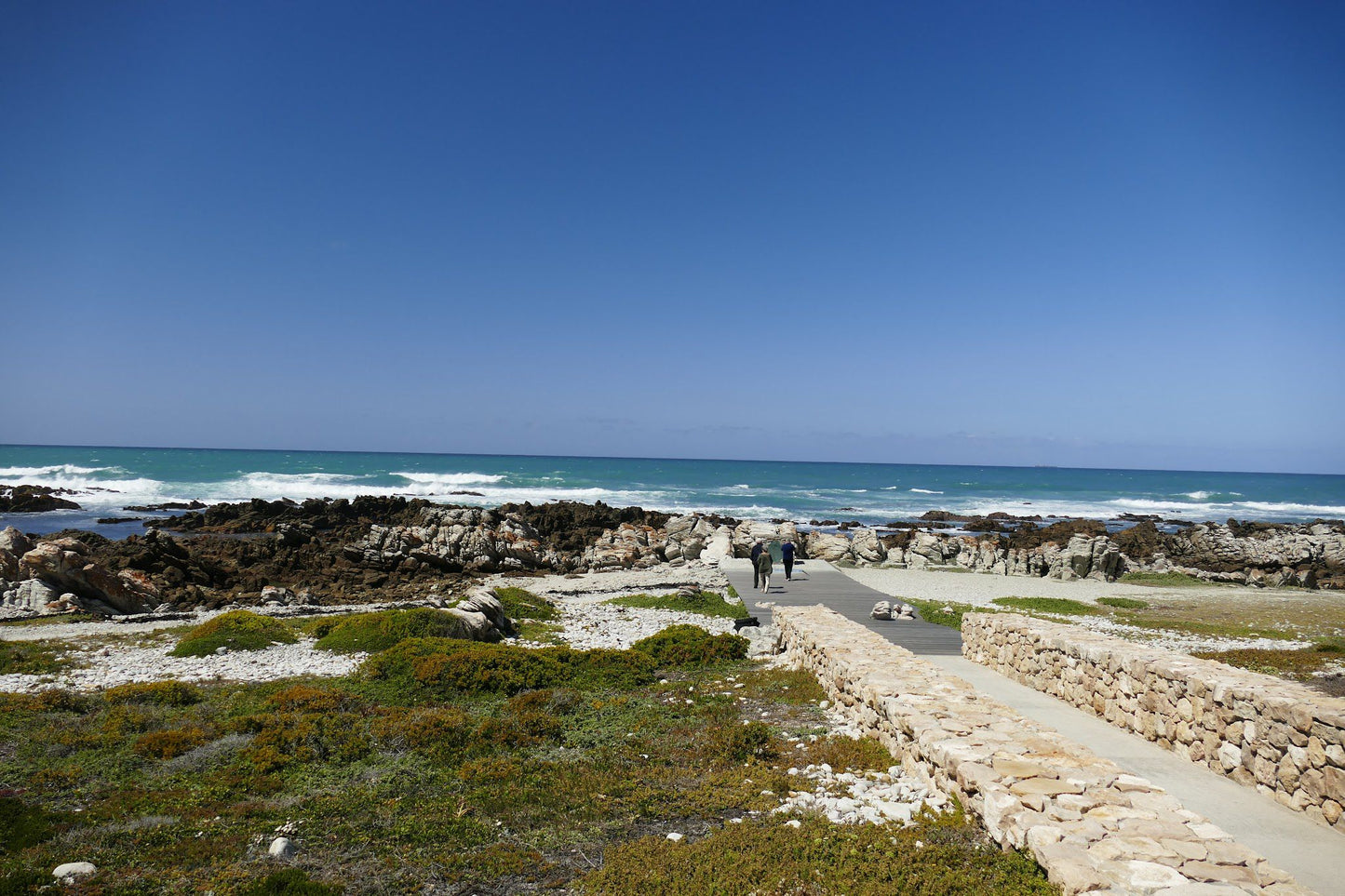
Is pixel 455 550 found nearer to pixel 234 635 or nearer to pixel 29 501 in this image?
pixel 234 635

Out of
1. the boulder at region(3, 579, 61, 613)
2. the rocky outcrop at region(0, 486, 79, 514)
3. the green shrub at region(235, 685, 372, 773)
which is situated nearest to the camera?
the green shrub at region(235, 685, 372, 773)

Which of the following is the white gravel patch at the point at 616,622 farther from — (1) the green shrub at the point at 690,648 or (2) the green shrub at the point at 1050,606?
(2) the green shrub at the point at 1050,606

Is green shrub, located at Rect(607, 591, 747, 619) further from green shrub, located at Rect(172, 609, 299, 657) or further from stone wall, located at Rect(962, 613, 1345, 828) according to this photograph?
green shrub, located at Rect(172, 609, 299, 657)

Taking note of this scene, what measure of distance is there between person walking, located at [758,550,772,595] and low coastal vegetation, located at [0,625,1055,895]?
10669mm

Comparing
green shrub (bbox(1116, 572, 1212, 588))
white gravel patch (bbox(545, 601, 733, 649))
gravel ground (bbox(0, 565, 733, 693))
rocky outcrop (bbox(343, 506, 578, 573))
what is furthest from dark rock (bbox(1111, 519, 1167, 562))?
rocky outcrop (bbox(343, 506, 578, 573))

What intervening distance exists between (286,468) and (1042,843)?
105242mm

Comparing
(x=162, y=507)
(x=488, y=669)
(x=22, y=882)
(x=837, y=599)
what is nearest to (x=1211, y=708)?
(x=488, y=669)

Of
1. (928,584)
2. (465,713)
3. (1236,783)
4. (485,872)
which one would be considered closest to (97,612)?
(465,713)

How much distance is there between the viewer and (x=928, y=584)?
90.7ft

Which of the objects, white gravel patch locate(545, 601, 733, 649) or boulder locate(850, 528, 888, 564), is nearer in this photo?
white gravel patch locate(545, 601, 733, 649)

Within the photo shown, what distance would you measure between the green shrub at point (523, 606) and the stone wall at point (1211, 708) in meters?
12.2

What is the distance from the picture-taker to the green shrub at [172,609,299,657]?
14.3 meters

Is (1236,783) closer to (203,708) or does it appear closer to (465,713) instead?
(465,713)

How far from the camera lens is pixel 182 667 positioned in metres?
13.2
